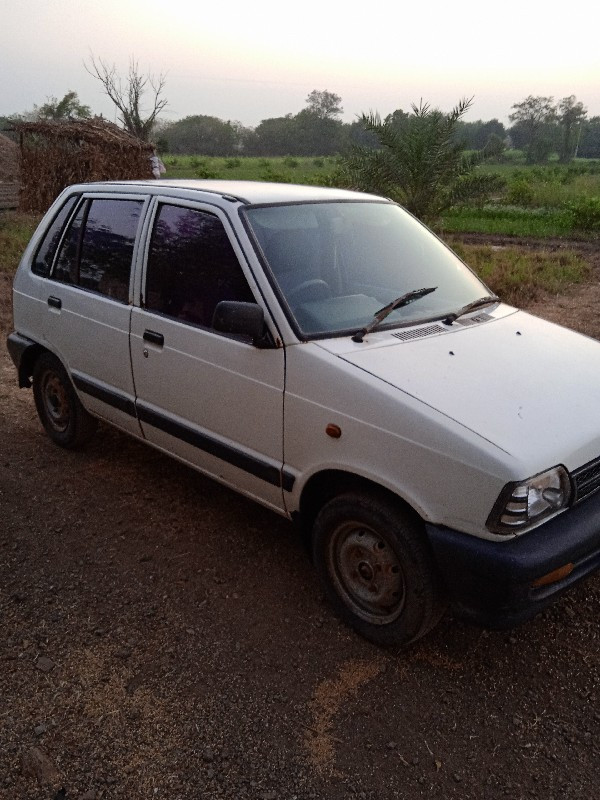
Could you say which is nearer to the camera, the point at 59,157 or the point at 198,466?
the point at 198,466

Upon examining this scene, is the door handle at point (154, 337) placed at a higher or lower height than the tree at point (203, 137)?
lower

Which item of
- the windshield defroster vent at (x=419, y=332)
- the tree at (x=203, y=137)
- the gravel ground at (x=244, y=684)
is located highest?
the tree at (x=203, y=137)

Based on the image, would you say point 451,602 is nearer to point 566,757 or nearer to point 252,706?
point 566,757

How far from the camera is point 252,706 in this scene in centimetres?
265

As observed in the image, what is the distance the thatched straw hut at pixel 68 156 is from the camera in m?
17.9

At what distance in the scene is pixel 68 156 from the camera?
1819cm

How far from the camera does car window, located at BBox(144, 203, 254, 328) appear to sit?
327 cm

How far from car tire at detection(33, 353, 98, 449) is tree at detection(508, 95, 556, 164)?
7167cm

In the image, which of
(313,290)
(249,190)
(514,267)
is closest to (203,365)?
(313,290)

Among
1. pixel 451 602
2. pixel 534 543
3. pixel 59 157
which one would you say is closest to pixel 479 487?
pixel 534 543

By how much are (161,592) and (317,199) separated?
86.6 inches

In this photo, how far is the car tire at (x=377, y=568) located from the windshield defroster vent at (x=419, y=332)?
76 cm

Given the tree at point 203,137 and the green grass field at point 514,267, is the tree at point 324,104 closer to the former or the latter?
the tree at point 203,137

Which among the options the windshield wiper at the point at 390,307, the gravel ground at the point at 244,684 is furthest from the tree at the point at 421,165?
the gravel ground at the point at 244,684
